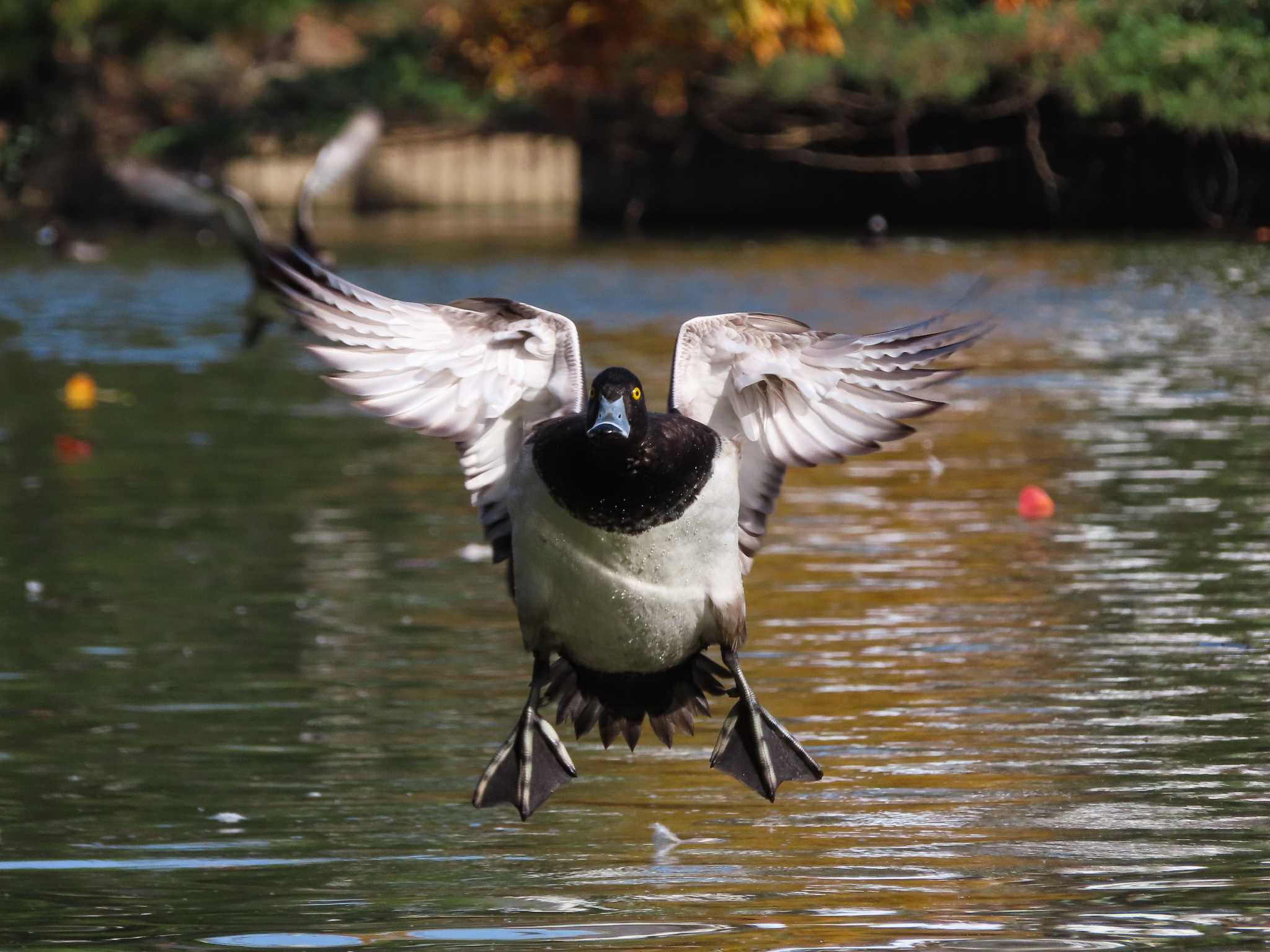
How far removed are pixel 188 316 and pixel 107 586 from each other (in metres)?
14.9

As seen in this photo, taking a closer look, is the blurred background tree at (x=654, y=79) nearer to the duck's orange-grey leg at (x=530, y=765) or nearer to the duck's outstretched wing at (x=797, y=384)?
the duck's outstretched wing at (x=797, y=384)

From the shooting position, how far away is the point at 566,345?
6.15m

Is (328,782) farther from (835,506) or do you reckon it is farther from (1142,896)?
(835,506)

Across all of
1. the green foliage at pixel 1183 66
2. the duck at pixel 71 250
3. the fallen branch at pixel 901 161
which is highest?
the green foliage at pixel 1183 66

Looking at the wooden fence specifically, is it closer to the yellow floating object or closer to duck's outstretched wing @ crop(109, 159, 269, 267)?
the yellow floating object

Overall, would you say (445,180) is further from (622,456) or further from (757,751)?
(622,456)

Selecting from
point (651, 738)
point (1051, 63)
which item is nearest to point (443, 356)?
point (651, 738)

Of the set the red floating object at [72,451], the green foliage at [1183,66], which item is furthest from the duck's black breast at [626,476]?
the green foliage at [1183,66]

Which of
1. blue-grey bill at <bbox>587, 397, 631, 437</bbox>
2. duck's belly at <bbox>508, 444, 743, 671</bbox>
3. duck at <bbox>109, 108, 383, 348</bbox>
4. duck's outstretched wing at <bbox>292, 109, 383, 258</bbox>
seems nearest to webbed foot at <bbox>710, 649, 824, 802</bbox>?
duck's belly at <bbox>508, 444, 743, 671</bbox>

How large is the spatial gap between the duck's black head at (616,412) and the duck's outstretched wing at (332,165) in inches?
346

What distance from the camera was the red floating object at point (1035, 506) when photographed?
10.8m

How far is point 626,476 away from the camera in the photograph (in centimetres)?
577

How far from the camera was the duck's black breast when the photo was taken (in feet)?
18.9

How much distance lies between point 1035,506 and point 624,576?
5217 mm
